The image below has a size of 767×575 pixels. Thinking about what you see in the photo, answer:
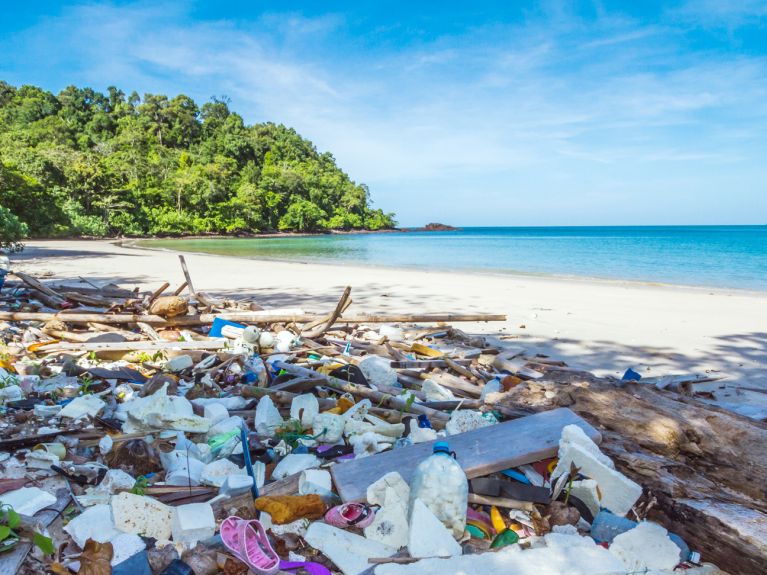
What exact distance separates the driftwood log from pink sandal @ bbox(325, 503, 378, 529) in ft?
4.06

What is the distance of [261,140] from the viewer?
87812 mm

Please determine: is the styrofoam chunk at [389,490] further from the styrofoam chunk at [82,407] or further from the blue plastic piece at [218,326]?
the blue plastic piece at [218,326]

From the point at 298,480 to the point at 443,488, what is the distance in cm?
A: 72

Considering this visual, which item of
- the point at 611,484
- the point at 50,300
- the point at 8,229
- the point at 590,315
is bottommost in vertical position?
the point at 590,315

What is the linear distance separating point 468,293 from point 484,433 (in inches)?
352

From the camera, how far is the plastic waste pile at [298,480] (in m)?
1.85

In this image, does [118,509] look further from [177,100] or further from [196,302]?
[177,100]

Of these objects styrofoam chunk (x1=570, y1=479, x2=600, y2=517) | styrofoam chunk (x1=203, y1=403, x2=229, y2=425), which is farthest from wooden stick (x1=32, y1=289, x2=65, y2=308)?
styrofoam chunk (x1=570, y1=479, x2=600, y2=517)

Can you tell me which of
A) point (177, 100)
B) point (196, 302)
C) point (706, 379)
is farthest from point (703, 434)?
point (177, 100)

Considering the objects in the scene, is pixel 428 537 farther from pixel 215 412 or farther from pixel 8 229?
pixel 8 229

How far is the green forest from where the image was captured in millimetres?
45438

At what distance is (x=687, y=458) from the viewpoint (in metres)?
2.50

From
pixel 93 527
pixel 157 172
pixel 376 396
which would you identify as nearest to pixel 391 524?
pixel 93 527

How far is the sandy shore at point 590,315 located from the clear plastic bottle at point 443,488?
3.27 metres
